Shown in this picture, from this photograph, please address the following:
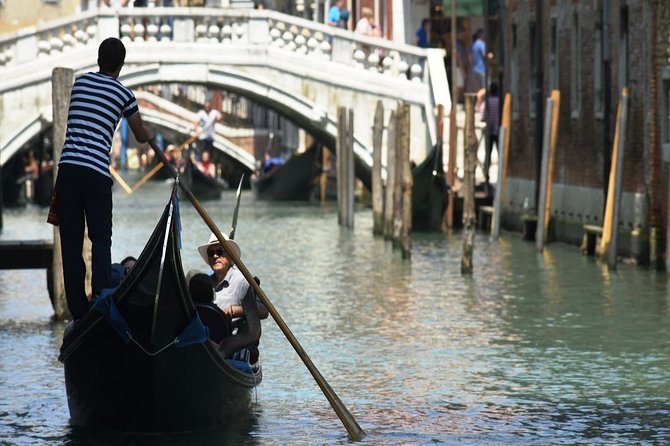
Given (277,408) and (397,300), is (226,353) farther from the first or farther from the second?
(397,300)

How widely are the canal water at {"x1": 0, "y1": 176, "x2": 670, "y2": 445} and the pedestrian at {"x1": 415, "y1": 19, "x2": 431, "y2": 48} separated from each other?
212 inches

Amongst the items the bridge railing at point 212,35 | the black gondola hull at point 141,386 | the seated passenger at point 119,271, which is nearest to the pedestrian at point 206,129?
the bridge railing at point 212,35

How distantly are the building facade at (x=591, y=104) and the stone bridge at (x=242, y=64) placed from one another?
1.07 metres

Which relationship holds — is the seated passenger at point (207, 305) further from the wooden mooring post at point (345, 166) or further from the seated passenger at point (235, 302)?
the wooden mooring post at point (345, 166)

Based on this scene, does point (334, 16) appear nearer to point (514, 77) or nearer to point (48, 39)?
point (48, 39)

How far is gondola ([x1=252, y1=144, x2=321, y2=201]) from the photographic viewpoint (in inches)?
895

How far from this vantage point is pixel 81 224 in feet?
22.5

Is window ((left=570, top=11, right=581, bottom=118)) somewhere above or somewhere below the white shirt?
above

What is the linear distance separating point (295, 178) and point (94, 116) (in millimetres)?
16047

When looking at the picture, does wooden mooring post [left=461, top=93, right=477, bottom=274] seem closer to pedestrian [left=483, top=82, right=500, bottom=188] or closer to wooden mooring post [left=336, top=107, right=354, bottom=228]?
wooden mooring post [left=336, top=107, right=354, bottom=228]

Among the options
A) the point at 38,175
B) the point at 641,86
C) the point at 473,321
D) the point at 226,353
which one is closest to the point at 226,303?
the point at 226,353

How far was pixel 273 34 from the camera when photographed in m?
18.8

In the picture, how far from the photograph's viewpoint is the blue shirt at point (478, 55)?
19906mm

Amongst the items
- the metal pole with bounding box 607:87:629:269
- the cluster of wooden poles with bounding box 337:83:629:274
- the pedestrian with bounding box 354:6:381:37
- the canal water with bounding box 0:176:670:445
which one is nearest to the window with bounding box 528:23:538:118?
the cluster of wooden poles with bounding box 337:83:629:274
